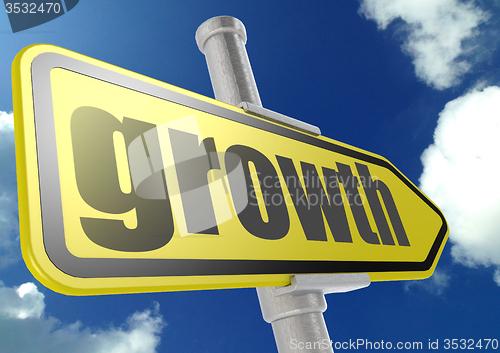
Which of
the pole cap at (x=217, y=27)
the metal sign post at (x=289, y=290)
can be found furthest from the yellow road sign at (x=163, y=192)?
the pole cap at (x=217, y=27)

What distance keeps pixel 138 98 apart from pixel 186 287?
367 millimetres

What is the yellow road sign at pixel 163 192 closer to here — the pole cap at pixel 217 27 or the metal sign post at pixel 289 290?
the metal sign post at pixel 289 290

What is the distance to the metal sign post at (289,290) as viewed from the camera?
2.55 feet

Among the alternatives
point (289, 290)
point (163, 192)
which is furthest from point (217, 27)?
point (289, 290)

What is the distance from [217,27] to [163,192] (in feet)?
2.21

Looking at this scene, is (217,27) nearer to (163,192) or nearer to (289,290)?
(163,192)

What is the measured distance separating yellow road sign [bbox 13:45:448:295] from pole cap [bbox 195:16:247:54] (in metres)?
0.37

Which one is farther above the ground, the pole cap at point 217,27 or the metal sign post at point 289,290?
the pole cap at point 217,27

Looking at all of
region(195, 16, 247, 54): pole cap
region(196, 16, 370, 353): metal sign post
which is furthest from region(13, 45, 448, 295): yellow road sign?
region(195, 16, 247, 54): pole cap

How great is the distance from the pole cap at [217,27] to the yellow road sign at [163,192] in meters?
0.37

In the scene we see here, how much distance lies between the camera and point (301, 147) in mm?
997

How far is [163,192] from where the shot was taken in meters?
0.64

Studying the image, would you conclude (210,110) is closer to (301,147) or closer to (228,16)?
(301,147)

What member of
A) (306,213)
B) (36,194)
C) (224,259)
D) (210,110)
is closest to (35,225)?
(36,194)
